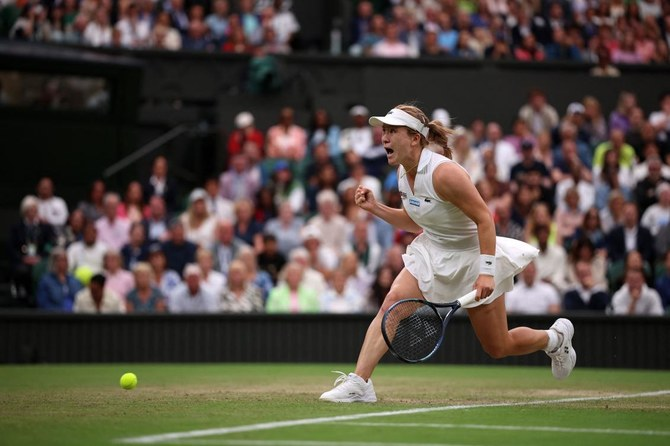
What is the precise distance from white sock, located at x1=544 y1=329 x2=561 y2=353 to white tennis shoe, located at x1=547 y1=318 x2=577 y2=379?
0.03 metres

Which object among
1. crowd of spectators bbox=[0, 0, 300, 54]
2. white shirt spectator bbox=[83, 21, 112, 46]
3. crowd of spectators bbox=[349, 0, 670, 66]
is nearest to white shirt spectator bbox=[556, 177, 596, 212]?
crowd of spectators bbox=[349, 0, 670, 66]

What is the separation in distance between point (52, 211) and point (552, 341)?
9196mm

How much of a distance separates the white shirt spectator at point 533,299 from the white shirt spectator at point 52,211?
579cm

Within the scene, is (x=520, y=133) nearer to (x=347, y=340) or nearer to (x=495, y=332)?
(x=347, y=340)

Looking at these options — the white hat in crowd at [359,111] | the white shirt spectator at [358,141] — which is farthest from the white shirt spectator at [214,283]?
the white hat in crowd at [359,111]

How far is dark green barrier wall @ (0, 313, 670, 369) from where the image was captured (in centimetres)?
1409

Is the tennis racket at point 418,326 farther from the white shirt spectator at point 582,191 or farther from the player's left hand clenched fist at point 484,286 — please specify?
the white shirt spectator at point 582,191

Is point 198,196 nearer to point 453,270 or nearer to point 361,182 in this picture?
point 361,182

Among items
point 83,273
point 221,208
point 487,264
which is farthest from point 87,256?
point 487,264

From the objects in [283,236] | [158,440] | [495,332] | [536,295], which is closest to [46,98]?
[283,236]

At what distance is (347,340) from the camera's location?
14484mm

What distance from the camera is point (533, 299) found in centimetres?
1464

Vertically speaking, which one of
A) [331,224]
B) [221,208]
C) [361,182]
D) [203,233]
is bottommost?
[203,233]

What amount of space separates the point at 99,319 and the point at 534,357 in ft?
15.5
